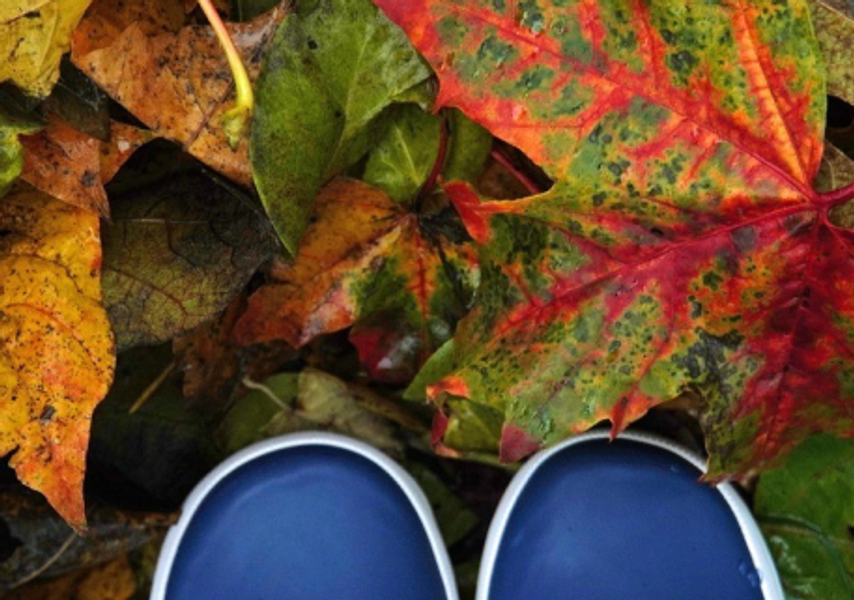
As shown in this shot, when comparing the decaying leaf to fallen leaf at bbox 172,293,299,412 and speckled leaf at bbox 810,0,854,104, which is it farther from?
speckled leaf at bbox 810,0,854,104

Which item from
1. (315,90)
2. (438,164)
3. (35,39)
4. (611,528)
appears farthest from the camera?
(611,528)

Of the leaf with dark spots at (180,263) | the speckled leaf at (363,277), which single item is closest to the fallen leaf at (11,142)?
the leaf with dark spots at (180,263)

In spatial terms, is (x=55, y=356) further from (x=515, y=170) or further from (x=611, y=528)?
(x=611, y=528)

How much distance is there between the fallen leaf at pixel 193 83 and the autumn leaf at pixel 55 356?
12 cm

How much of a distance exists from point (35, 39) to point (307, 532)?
671 millimetres

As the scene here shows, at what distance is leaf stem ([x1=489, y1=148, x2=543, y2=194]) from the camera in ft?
3.61

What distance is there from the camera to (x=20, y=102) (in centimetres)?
88

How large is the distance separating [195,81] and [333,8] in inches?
5.9

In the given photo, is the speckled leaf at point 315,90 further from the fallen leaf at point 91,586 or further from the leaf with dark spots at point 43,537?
the fallen leaf at point 91,586

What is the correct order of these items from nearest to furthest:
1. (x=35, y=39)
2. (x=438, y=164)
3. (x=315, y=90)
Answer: (x=35, y=39) → (x=315, y=90) → (x=438, y=164)

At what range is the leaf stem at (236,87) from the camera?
0.88m

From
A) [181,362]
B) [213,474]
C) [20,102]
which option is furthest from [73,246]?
[213,474]

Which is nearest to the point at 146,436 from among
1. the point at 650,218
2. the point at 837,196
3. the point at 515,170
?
the point at 515,170

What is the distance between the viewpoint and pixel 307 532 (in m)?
1.23
